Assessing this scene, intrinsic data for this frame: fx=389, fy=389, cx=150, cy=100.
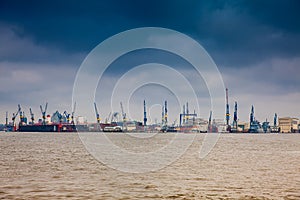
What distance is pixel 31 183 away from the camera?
100 feet

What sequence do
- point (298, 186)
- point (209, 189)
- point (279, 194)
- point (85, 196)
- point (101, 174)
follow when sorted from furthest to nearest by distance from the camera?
point (101, 174) → point (298, 186) → point (209, 189) → point (279, 194) → point (85, 196)

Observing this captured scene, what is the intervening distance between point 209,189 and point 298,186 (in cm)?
767

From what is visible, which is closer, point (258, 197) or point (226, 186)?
point (258, 197)

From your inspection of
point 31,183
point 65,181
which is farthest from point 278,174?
point 31,183

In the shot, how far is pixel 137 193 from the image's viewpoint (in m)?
27.0

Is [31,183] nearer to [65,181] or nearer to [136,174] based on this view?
[65,181]

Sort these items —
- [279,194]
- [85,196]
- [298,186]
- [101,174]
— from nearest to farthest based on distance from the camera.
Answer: [85,196] < [279,194] < [298,186] < [101,174]

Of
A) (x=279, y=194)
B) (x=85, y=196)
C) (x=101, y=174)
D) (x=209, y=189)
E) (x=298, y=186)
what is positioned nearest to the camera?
(x=85, y=196)

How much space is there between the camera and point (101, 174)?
1479 inches

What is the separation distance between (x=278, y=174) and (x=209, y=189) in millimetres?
13843

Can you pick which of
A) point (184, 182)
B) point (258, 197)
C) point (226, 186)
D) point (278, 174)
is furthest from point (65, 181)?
point (278, 174)

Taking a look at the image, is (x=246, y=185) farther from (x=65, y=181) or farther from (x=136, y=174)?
(x=65, y=181)

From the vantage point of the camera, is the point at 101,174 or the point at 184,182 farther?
the point at 101,174

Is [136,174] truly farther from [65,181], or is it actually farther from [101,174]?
[65,181]
